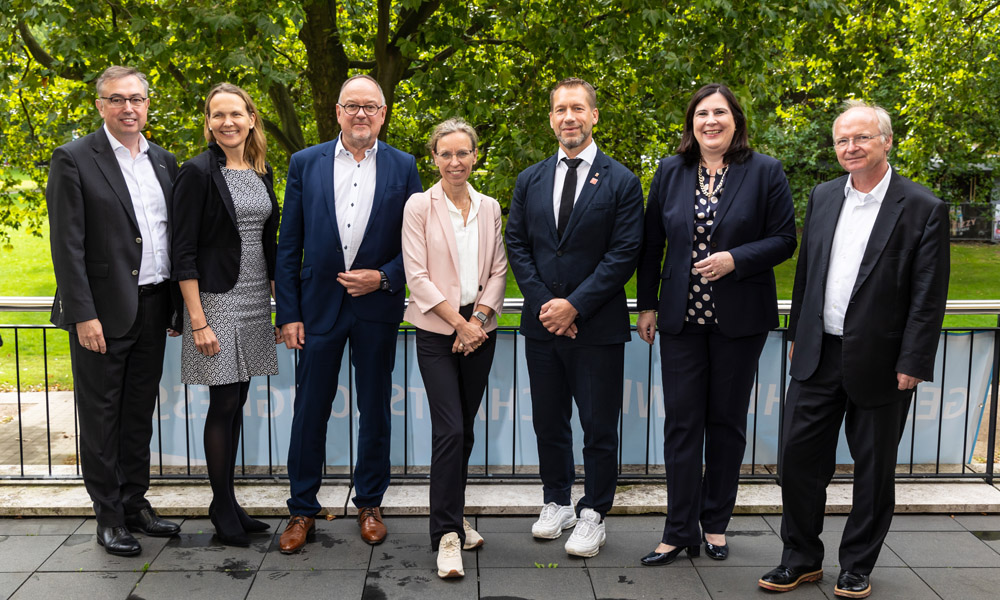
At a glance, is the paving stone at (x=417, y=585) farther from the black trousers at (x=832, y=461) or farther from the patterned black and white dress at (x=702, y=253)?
the patterned black and white dress at (x=702, y=253)

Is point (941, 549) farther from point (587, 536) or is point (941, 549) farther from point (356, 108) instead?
point (356, 108)

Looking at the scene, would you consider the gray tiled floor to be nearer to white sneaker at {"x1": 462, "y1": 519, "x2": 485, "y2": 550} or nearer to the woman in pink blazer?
white sneaker at {"x1": 462, "y1": 519, "x2": 485, "y2": 550}

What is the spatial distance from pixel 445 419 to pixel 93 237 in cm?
192

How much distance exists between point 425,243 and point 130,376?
1.70 meters

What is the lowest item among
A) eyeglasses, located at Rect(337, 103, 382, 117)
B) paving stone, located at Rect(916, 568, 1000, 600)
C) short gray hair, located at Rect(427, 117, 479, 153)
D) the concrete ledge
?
paving stone, located at Rect(916, 568, 1000, 600)

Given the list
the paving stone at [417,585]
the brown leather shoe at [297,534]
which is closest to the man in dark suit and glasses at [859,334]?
the paving stone at [417,585]

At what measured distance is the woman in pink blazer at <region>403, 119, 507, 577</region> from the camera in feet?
12.9

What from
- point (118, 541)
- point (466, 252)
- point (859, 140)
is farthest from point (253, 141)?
point (859, 140)

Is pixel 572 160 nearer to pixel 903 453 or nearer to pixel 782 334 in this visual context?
pixel 782 334

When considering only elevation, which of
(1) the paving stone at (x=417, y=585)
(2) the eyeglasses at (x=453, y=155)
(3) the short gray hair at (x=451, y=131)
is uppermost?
(3) the short gray hair at (x=451, y=131)

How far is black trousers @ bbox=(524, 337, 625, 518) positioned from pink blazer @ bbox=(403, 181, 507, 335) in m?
0.39

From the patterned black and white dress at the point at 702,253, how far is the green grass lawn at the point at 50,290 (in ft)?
21.1

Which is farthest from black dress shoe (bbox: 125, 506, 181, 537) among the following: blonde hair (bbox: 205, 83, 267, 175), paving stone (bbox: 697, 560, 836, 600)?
paving stone (bbox: 697, 560, 836, 600)

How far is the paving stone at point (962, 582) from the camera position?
3.79m
